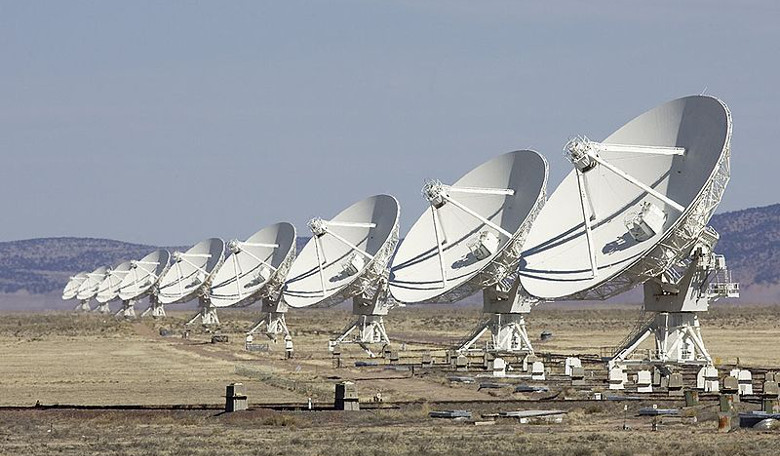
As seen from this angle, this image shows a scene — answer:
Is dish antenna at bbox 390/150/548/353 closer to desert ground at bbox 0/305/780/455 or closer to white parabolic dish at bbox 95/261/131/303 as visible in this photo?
desert ground at bbox 0/305/780/455

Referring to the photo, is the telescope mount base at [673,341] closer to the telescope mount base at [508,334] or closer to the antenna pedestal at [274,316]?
the telescope mount base at [508,334]

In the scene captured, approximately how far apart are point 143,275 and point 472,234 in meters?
110

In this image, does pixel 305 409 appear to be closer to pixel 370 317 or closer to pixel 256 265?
pixel 370 317

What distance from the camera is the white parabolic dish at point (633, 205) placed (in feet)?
161

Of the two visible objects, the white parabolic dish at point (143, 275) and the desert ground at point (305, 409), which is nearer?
the desert ground at point (305, 409)

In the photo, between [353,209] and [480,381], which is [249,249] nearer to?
[353,209]

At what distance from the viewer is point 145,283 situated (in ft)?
539

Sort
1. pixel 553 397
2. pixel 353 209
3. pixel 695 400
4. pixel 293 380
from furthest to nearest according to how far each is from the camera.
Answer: pixel 353 209 → pixel 293 380 → pixel 553 397 → pixel 695 400

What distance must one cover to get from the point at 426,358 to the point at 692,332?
62.6 ft

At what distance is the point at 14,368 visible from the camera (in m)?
66.6

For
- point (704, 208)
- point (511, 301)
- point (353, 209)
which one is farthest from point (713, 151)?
point (353, 209)

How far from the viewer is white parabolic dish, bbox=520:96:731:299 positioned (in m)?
49.0

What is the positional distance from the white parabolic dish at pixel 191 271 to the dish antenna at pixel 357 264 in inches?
1551

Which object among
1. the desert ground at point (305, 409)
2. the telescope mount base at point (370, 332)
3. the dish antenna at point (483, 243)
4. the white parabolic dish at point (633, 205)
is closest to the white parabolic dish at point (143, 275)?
the desert ground at point (305, 409)
